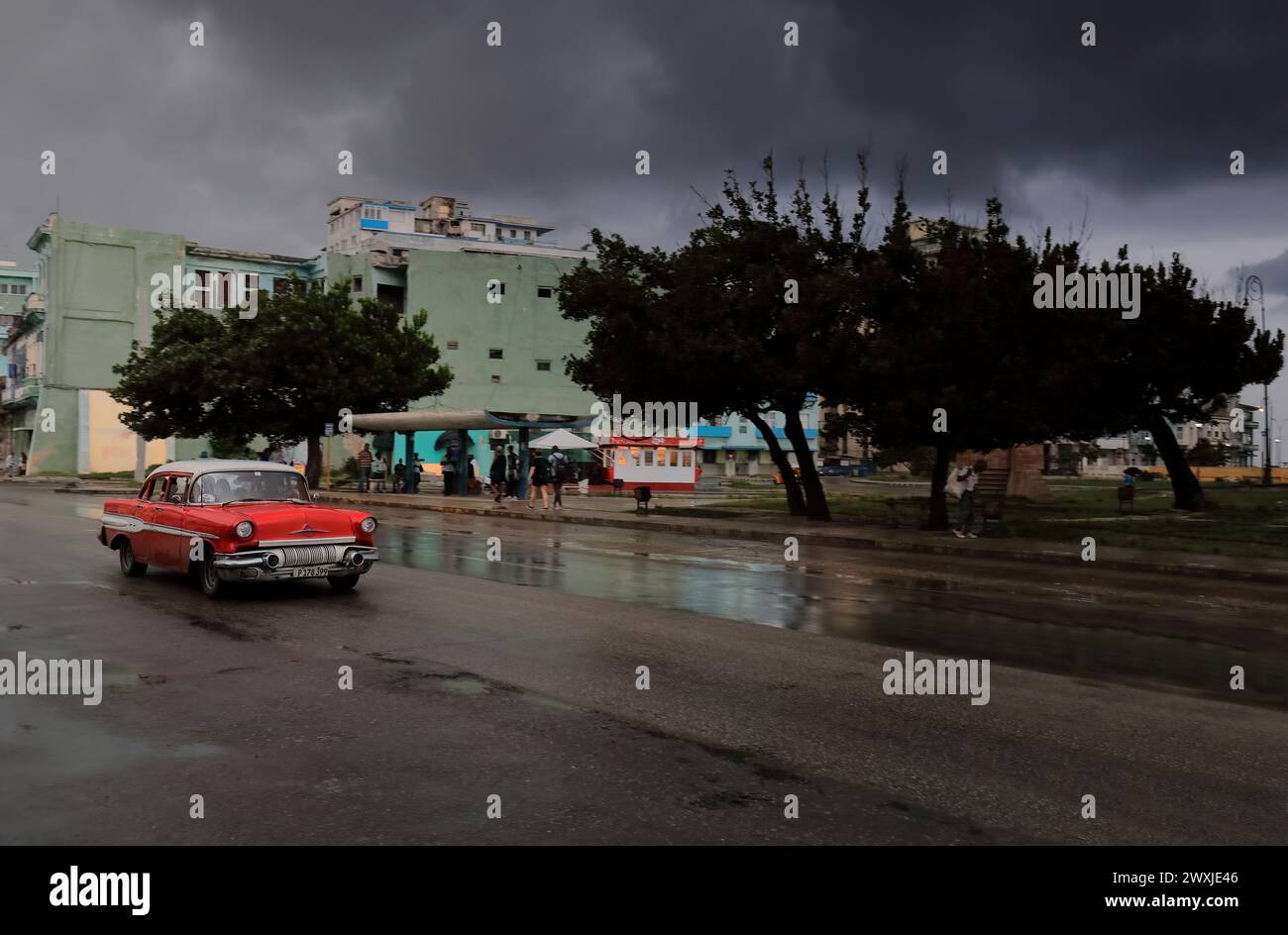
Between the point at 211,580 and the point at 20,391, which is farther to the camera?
Result: the point at 20,391

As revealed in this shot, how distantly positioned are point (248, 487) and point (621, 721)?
23.8ft

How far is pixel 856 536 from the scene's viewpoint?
22.6 metres

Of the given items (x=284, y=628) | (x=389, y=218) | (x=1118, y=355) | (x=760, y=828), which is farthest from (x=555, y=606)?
(x=389, y=218)

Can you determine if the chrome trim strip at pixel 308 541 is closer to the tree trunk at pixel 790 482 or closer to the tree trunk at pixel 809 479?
the tree trunk at pixel 809 479

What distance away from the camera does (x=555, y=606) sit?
11.2 metres

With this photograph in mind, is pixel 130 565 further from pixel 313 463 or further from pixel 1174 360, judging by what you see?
pixel 313 463

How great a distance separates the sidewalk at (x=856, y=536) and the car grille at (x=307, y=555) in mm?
12478

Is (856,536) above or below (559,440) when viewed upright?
below

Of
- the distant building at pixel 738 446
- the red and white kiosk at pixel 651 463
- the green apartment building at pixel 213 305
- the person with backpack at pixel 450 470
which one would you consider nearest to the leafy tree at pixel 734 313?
the person with backpack at pixel 450 470

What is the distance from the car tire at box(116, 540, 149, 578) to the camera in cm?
1295

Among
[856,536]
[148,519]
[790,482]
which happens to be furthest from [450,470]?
[148,519]

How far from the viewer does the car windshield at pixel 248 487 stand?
38.8 feet

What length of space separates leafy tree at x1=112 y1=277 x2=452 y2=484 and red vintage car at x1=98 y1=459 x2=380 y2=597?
30290 millimetres
